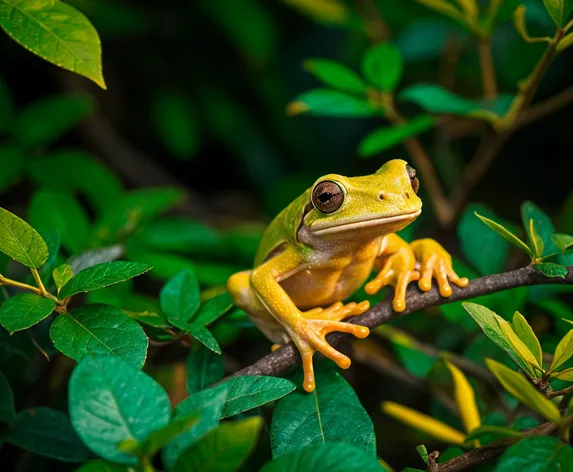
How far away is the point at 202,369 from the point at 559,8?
1.27 metres

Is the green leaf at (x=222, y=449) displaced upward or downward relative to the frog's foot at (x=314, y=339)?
upward

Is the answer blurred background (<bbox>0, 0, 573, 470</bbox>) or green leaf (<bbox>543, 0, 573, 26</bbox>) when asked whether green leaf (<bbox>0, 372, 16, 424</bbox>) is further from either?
green leaf (<bbox>543, 0, 573, 26</bbox>)

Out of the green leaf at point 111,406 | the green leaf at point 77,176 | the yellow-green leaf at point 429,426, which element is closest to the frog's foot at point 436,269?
the yellow-green leaf at point 429,426

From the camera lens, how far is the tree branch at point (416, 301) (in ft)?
4.71

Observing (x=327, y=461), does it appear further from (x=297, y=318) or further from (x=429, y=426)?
(x=429, y=426)

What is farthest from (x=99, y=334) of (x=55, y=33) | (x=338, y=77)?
(x=338, y=77)

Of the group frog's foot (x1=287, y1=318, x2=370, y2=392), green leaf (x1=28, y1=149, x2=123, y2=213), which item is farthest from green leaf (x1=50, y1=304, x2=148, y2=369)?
green leaf (x1=28, y1=149, x2=123, y2=213)

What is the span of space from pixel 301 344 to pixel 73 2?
8.25ft

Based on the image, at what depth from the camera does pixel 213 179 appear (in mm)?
4871

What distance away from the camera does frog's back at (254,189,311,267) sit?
1.79m

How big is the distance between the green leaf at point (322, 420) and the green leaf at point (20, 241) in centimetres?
65

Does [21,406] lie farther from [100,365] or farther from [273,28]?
[273,28]

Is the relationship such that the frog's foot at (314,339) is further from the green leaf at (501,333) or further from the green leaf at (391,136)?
the green leaf at (391,136)

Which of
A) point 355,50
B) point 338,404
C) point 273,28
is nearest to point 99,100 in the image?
point 273,28
